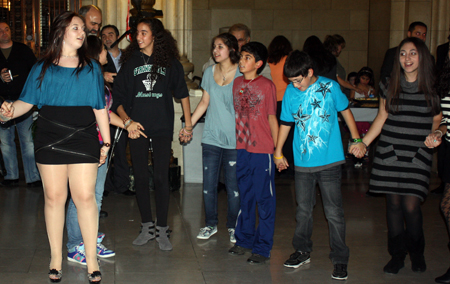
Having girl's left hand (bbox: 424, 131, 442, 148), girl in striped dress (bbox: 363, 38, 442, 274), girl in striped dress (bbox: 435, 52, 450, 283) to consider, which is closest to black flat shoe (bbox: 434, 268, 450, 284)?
girl in striped dress (bbox: 435, 52, 450, 283)

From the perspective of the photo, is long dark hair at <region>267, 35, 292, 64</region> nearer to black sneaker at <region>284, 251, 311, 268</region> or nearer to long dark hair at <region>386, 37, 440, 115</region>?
long dark hair at <region>386, 37, 440, 115</region>

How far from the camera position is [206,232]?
498cm

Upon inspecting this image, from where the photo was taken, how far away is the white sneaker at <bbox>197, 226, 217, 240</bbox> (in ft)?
16.3

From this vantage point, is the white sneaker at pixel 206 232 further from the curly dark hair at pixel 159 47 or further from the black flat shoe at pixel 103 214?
the curly dark hair at pixel 159 47

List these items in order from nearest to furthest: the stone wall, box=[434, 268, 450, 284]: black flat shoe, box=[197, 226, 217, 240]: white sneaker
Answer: box=[434, 268, 450, 284]: black flat shoe
box=[197, 226, 217, 240]: white sneaker
the stone wall

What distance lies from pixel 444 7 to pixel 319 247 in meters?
5.47

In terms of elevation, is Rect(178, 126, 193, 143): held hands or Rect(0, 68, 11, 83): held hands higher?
Rect(0, 68, 11, 83): held hands

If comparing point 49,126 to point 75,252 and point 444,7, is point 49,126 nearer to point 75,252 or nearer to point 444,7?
point 75,252

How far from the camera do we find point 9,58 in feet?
22.6

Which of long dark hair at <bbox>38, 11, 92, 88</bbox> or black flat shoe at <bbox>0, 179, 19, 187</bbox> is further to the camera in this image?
black flat shoe at <bbox>0, 179, 19, 187</bbox>

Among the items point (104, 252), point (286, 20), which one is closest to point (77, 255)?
point (104, 252)

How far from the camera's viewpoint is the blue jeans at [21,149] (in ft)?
23.1

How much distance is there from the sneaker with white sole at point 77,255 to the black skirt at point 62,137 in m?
0.99

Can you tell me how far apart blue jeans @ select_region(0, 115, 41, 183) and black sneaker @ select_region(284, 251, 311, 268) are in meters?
4.12
